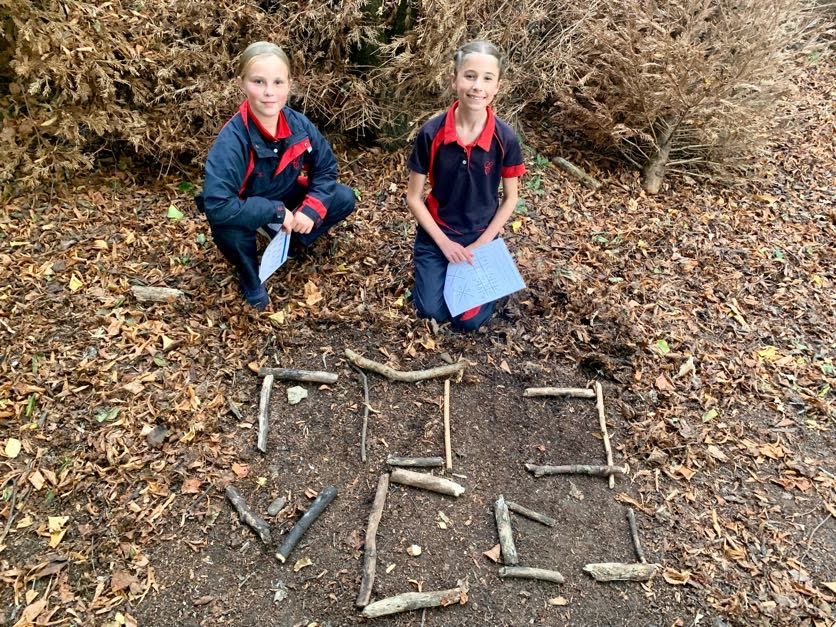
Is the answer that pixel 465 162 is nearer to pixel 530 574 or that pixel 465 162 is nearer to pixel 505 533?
pixel 505 533

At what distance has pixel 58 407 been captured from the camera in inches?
110

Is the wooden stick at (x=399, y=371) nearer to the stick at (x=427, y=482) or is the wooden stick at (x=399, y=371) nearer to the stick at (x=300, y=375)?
the stick at (x=300, y=375)

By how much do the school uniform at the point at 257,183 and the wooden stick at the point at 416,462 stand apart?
4.31 feet

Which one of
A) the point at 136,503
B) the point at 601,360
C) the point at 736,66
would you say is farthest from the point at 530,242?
the point at 136,503

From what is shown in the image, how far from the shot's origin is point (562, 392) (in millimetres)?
3174

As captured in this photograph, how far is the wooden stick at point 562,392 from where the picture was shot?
3.16 metres

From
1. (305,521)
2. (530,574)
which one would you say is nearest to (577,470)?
(530,574)

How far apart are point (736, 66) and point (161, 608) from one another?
5213mm

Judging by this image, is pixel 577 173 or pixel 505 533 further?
pixel 577 173

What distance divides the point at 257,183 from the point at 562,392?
7.07 ft

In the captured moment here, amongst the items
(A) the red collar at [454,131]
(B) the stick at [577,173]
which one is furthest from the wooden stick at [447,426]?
(B) the stick at [577,173]

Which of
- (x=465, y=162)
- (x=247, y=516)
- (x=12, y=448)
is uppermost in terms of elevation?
(x=465, y=162)

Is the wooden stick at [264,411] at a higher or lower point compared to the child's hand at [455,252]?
lower

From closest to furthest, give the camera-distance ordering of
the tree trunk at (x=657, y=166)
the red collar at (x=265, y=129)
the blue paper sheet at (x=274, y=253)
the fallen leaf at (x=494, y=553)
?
the fallen leaf at (x=494, y=553) < the red collar at (x=265, y=129) < the blue paper sheet at (x=274, y=253) < the tree trunk at (x=657, y=166)
